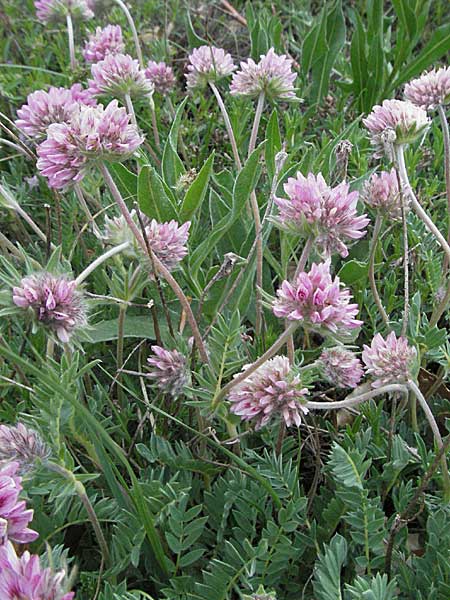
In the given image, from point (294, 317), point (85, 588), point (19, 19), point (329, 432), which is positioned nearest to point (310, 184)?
point (294, 317)

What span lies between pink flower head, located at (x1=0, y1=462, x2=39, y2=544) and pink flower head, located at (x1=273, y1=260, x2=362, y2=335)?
411 millimetres

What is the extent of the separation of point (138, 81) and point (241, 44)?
1.30 m

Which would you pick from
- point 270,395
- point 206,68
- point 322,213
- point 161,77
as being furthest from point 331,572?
point 161,77

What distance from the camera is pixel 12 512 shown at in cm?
90

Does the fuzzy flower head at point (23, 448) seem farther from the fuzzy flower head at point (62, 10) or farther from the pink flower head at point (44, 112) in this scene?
the fuzzy flower head at point (62, 10)

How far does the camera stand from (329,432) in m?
1.37

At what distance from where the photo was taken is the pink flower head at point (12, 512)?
0.89 metres

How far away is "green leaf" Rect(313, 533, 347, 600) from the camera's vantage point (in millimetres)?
990

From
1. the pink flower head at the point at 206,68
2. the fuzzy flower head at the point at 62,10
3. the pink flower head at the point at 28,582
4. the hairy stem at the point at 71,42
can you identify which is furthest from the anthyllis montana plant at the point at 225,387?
the fuzzy flower head at the point at 62,10

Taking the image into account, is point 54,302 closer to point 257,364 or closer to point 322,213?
point 257,364

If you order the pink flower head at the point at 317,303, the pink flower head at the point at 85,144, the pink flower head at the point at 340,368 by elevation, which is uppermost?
the pink flower head at the point at 85,144

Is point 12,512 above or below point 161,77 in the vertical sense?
below

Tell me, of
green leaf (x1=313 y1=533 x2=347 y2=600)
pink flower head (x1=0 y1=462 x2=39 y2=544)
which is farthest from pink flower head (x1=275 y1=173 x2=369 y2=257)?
pink flower head (x1=0 y1=462 x2=39 y2=544)

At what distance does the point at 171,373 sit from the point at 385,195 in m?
0.53
